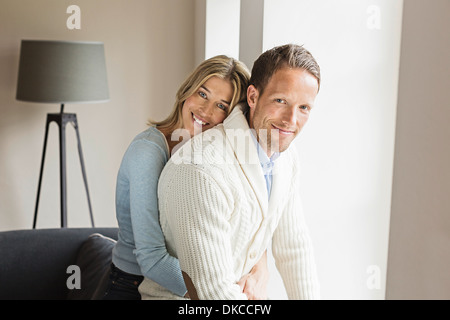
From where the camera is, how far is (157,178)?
139cm

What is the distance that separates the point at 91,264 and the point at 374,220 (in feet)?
3.58

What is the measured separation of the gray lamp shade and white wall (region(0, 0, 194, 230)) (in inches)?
15.4

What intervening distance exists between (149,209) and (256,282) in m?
0.34

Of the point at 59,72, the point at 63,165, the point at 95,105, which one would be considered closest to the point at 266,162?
the point at 59,72

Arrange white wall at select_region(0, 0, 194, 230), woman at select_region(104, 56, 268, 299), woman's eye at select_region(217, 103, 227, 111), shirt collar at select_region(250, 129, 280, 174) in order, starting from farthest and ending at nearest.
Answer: white wall at select_region(0, 0, 194, 230), woman's eye at select_region(217, 103, 227, 111), woman at select_region(104, 56, 268, 299), shirt collar at select_region(250, 129, 280, 174)

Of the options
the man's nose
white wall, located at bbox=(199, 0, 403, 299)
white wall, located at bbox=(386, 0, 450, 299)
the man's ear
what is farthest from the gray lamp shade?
white wall, located at bbox=(386, 0, 450, 299)

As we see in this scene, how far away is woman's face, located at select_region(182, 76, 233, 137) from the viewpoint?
1431mm

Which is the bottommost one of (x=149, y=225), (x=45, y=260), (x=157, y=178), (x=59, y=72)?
(x=45, y=260)

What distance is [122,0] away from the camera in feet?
10.6

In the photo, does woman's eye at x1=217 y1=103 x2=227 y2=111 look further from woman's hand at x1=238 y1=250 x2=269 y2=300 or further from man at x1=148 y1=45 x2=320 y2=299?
woman's hand at x1=238 y1=250 x2=269 y2=300

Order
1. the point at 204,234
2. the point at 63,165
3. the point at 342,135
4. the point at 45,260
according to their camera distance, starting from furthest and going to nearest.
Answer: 1. the point at 63,165
2. the point at 45,260
3. the point at 342,135
4. the point at 204,234

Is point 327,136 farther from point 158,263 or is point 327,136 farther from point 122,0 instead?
point 122,0

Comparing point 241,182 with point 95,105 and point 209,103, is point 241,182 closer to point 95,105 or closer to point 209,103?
point 209,103
